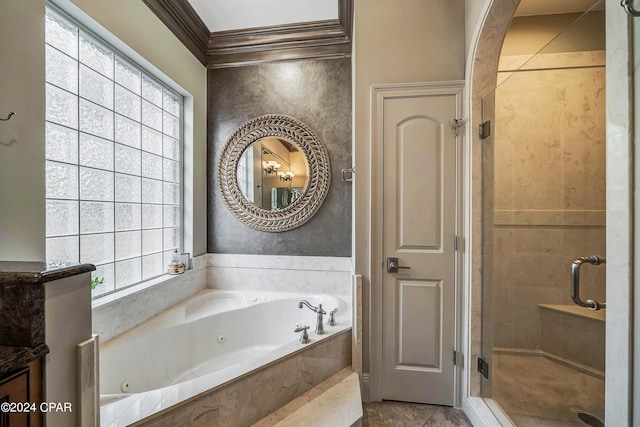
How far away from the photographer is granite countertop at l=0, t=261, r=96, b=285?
75cm

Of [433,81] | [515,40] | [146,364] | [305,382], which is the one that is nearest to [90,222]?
[146,364]

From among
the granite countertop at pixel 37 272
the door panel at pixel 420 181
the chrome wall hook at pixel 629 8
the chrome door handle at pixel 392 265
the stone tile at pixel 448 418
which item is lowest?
the stone tile at pixel 448 418

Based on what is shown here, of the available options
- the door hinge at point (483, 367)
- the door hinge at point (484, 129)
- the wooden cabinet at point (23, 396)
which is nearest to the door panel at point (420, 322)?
the door hinge at point (483, 367)

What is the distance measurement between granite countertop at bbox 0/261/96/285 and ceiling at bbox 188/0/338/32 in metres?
2.30

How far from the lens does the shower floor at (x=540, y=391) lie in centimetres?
130

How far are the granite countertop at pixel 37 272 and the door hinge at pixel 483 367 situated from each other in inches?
82.4

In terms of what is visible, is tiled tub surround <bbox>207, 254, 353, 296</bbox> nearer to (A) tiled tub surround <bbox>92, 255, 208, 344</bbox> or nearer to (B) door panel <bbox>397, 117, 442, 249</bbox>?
(A) tiled tub surround <bbox>92, 255, 208, 344</bbox>

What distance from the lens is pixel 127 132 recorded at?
1.94 meters

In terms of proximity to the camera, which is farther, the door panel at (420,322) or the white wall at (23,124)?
the door panel at (420,322)

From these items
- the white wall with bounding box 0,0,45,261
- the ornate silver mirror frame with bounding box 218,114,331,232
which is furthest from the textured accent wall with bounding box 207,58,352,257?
the white wall with bounding box 0,0,45,261

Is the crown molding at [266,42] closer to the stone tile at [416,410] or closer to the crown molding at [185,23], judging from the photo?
the crown molding at [185,23]

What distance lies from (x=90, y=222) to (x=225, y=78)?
1794mm

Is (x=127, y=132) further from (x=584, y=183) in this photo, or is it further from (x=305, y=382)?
(x=584, y=183)

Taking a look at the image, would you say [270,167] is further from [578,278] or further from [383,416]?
[578,278]
